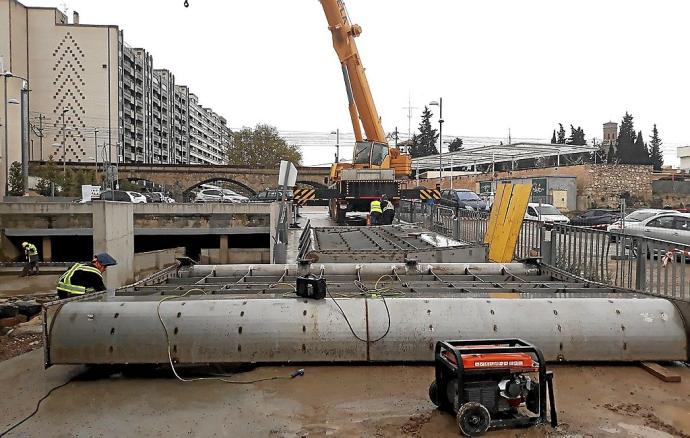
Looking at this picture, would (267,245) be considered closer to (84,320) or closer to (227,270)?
(227,270)

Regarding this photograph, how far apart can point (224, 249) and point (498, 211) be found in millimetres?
10059

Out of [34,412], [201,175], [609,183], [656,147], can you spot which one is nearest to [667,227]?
[34,412]

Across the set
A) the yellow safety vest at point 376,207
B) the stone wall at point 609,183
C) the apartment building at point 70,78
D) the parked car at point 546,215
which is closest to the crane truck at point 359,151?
the yellow safety vest at point 376,207

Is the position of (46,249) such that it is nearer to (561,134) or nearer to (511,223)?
(511,223)

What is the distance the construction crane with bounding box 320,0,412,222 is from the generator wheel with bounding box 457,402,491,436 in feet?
60.3

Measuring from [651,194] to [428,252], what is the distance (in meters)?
39.6

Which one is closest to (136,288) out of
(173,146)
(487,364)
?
(487,364)

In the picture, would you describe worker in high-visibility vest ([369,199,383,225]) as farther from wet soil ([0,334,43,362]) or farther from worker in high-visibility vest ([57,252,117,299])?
worker in high-visibility vest ([57,252,117,299])

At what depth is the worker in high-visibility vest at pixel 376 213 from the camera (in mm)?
20062

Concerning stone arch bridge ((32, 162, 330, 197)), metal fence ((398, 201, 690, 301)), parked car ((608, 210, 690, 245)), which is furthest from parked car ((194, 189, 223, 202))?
metal fence ((398, 201, 690, 301))

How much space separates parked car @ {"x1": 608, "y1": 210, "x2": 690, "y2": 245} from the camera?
1595 centimetres

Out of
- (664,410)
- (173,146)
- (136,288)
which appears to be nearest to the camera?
(664,410)

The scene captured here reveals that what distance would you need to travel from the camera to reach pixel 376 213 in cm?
2042

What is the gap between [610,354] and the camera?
5.27m
